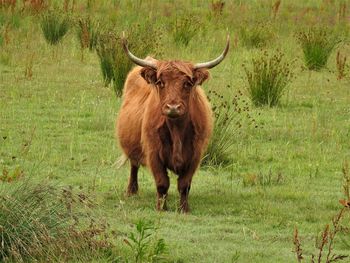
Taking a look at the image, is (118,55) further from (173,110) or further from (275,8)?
(275,8)

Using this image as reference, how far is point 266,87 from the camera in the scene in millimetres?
13156

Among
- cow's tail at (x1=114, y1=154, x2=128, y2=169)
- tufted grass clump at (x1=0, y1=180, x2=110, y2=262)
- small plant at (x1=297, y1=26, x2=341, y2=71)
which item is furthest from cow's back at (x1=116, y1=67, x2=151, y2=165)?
small plant at (x1=297, y1=26, x2=341, y2=71)

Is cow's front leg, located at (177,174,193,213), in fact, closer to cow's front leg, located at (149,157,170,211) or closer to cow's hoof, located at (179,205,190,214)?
cow's hoof, located at (179,205,190,214)

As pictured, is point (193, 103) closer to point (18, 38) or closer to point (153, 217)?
point (153, 217)

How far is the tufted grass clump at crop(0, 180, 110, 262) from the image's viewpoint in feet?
20.1

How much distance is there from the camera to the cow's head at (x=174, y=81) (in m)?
7.96

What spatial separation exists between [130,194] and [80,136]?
2409 mm

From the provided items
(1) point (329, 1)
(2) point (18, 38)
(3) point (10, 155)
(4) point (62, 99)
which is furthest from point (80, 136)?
(1) point (329, 1)

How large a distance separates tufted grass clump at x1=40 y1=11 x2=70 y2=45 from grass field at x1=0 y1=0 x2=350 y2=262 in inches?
7.8

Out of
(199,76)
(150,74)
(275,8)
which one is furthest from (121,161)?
(275,8)

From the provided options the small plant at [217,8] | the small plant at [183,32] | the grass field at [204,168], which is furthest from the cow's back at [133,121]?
the small plant at [217,8]

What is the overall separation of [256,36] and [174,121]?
1000 cm

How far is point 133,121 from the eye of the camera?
894 cm

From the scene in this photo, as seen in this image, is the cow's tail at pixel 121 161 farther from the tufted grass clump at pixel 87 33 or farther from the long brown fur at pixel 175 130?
the tufted grass clump at pixel 87 33
